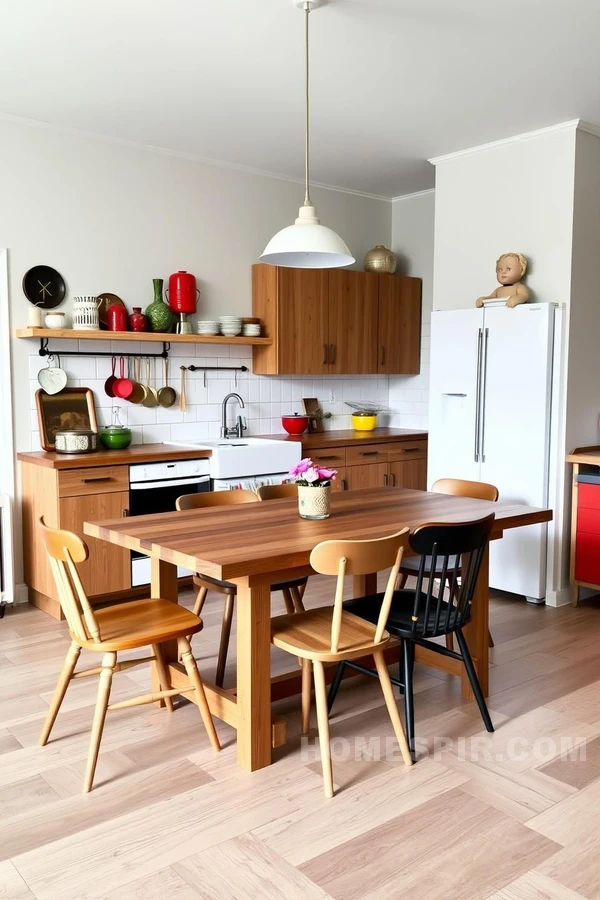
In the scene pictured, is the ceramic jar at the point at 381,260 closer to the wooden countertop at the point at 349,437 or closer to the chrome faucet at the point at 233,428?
the wooden countertop at the point at 349,437

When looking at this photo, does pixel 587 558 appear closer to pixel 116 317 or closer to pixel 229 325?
pixel 229 325

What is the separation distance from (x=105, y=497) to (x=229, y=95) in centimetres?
230

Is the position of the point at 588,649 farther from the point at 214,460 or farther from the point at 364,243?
the point at 364,243

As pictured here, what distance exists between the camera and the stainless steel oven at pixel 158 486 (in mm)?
4605

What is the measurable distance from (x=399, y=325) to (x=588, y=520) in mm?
2409

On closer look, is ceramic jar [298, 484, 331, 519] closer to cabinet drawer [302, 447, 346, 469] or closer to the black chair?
the black chair

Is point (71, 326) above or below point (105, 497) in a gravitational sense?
above

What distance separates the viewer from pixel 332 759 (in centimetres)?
282

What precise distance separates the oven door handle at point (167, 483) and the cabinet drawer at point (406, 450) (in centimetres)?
167

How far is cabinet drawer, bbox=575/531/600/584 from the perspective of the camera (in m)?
4.62

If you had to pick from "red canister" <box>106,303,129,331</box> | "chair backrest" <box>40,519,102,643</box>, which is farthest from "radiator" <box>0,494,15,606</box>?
"chair backrest" <box>40,519,102,643</box>

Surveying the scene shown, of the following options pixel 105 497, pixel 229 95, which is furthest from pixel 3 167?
pixel 105 497

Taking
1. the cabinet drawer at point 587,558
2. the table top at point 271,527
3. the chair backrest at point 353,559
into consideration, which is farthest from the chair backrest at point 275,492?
the cabinet drawer at point 587,558

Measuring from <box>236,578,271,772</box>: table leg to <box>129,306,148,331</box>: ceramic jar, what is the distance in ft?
8.96
